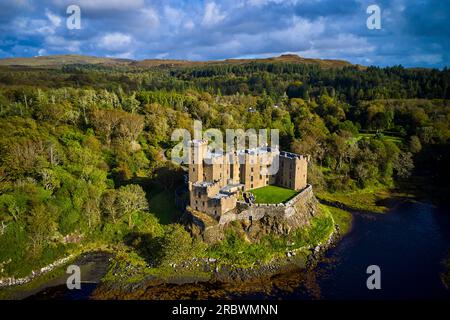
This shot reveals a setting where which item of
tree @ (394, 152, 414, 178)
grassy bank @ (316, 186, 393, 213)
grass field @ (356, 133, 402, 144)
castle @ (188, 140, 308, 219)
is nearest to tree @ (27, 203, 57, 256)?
castle @ (188, 140, 308, 219)

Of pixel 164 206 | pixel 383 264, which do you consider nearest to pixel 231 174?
pixel 164 206

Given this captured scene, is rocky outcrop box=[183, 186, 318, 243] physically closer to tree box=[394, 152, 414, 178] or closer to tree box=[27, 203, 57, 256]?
tree box=[27, 203, 57, 256]

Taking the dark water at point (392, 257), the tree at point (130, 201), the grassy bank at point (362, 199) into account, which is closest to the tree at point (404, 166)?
the grassy bank at point (362, 199)

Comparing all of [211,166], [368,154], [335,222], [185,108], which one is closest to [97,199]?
[211,166]

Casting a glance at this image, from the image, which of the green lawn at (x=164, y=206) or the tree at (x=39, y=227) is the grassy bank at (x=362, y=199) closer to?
the green lawn at (x=164, y=206)
